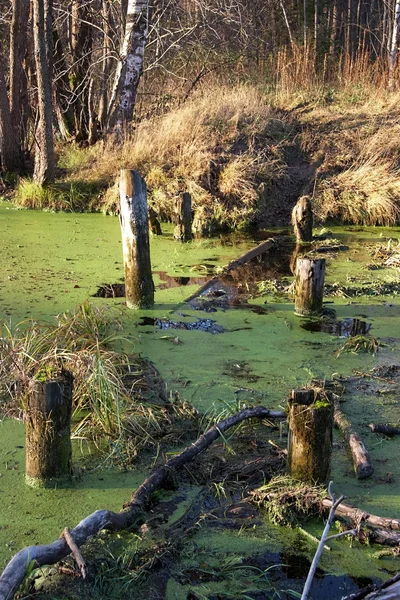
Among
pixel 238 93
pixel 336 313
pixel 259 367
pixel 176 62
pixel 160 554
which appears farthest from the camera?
pixel 176 62

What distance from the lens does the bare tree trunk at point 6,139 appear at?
11.4 metres

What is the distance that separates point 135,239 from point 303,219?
3.41m

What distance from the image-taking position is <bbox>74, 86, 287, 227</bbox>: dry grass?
10.3 m

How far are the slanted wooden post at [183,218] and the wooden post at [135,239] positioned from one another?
277 cm

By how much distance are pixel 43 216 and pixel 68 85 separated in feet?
12.5

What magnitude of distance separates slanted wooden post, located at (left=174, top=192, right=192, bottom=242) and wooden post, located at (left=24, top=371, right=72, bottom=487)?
5694mm

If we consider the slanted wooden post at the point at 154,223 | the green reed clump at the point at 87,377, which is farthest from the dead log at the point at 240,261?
the green reed clump at the point at 87,377

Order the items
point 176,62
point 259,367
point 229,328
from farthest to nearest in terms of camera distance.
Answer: point 176,62 → point 229,328 → point 259,367

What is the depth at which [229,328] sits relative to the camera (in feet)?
19.4

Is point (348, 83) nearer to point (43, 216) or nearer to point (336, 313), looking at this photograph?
point (43, 216)

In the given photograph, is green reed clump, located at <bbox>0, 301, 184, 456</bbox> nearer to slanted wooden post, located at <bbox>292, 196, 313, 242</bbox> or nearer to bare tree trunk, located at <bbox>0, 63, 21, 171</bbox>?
slanted wooden post, located at <bbox>292, 196, 313, 242</bbox>

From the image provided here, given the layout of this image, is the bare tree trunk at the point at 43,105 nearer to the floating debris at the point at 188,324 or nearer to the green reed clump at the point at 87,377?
the floating debris at the point at 188,324

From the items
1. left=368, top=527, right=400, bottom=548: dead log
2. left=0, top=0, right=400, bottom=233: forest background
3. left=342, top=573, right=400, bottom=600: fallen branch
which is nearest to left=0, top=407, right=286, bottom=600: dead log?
left=368, top=527, right=400, bottom=548: dead log

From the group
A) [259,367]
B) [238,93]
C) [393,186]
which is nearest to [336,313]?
[259,367]
